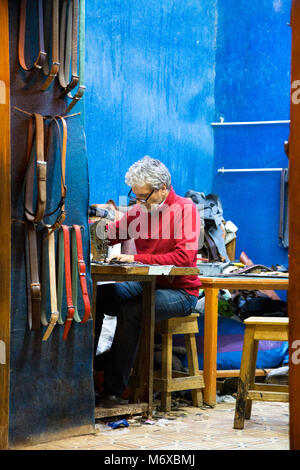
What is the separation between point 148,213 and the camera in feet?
16.4

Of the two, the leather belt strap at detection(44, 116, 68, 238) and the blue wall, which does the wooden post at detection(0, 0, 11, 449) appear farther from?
the blue wall

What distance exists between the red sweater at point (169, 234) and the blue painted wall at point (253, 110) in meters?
3.51

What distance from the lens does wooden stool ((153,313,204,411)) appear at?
189 inches

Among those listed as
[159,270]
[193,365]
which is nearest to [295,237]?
[159,270]

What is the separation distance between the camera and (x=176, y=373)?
522 cm

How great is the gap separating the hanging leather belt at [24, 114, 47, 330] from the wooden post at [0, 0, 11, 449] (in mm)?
107

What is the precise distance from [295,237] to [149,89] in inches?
195

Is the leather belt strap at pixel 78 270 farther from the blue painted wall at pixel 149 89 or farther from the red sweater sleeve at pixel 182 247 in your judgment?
the blue painted wall at pixel 149 89

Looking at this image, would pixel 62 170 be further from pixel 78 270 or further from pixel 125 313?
pixel 125 313

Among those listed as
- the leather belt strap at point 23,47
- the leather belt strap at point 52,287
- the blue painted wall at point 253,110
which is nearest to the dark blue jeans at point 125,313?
the leather belt strap at point 52,287

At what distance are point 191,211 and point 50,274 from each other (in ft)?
4.97

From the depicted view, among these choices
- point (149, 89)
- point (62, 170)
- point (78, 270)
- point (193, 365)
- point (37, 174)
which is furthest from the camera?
point (149, 89)

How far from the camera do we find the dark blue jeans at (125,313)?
14.7 ft

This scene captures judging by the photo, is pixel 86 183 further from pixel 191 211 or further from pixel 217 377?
pixel 217 377
